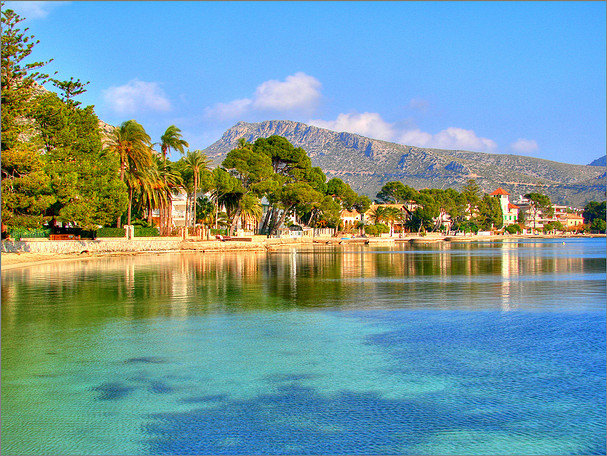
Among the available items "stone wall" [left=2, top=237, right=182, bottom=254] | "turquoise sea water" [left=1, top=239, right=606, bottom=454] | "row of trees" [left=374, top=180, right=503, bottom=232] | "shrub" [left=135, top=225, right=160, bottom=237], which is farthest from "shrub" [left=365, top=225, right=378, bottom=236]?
"turquoise sea water" [left=1, top=239, right=606, bottom=454]

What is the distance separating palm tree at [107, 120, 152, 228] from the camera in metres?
60.8

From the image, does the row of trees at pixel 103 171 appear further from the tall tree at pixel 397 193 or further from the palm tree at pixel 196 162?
the tall tree at pixel 397 193

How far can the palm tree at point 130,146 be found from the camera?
60812 millimetres

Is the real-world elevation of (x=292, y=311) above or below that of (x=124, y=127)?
below

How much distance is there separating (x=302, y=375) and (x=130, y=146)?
5367 centimetres

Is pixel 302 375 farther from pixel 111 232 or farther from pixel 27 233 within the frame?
pixel 111 232

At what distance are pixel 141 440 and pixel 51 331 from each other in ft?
29.7

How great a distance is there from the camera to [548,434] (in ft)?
28.5

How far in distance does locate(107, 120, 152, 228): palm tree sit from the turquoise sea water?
39.3 meters

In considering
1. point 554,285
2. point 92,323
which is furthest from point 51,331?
point 554,285

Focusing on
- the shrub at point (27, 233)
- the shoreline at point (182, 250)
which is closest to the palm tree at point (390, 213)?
the shoreline at point (182, 250)

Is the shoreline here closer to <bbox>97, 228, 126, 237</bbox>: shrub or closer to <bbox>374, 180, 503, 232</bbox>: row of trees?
<bbox>97, 228, 126, 237</bbox>: shrub

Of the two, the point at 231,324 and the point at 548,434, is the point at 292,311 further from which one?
the point at 548,434

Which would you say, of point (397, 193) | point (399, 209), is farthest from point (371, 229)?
point (397, 193)
